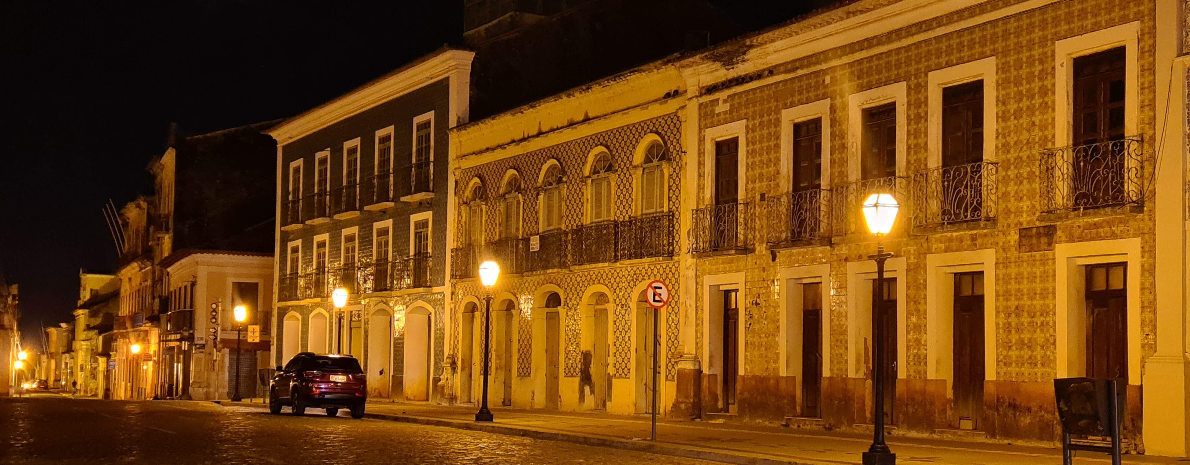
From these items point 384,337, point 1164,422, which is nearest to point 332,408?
point 384,337

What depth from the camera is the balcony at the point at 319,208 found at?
42.7m

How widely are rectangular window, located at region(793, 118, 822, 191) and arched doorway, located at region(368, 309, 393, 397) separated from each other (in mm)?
17760

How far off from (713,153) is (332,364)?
8852 mm

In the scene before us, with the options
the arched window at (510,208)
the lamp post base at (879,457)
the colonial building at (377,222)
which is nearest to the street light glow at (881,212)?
the lamp post base at (879,457)

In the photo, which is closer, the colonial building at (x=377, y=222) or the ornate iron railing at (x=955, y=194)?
the ornate iron railing at (x=955, y=194)

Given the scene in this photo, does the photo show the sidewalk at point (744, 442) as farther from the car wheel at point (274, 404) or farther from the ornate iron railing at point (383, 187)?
the ornate iron railing at point (383, 187)

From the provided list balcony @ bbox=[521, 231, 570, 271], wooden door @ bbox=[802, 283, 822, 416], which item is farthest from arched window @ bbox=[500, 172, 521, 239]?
wooden door @ bbox=[802, 283, 822, 416]

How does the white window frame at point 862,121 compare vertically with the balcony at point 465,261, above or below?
above

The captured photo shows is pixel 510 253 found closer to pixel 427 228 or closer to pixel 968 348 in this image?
pixel 427 228

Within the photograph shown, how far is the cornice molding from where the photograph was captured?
35.1 m

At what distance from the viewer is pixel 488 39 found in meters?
37.0

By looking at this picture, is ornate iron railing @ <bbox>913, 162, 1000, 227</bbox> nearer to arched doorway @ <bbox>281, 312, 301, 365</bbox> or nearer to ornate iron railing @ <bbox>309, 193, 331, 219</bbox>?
ornate iron railing @ <bbox>309, 193, 331, 219</bbox>

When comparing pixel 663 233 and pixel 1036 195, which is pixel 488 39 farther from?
pixel 1036 195

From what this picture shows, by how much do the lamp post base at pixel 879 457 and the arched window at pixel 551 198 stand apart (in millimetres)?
16049
